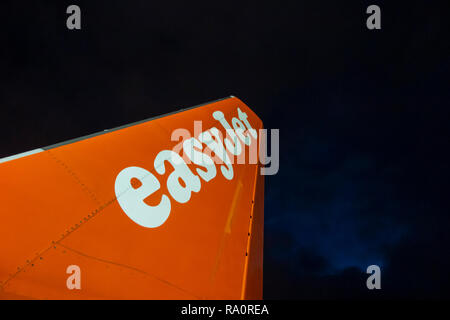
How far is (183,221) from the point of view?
6.60ft

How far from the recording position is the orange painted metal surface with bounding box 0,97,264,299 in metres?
1.15

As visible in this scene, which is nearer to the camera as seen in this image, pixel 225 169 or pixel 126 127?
pixel 126 127

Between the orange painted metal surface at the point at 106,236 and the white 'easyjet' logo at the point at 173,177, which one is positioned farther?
the white 'easyjet' logo at the point at 173,177

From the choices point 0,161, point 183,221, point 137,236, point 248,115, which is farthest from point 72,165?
point 248,115

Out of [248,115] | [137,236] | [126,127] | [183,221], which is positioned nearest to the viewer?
[137,236]

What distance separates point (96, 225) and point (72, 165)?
1.74 feet

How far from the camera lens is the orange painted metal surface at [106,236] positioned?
3.78ft

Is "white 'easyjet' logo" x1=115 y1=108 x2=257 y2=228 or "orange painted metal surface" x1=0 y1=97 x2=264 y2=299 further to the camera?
"white 'easyjet' logo" x1=115 y1=108 x2=257 y2=228

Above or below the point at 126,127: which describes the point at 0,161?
below

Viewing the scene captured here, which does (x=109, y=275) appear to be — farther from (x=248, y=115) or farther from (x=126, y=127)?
(x=248, y=115)

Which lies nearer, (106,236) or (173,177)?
(106,236)

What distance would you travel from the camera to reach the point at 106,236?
146 centimetres

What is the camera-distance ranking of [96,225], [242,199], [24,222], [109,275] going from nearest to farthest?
[24,222]
[109,275]
[96,225]
[242,199]

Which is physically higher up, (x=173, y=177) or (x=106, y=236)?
(x=173, y=177)
